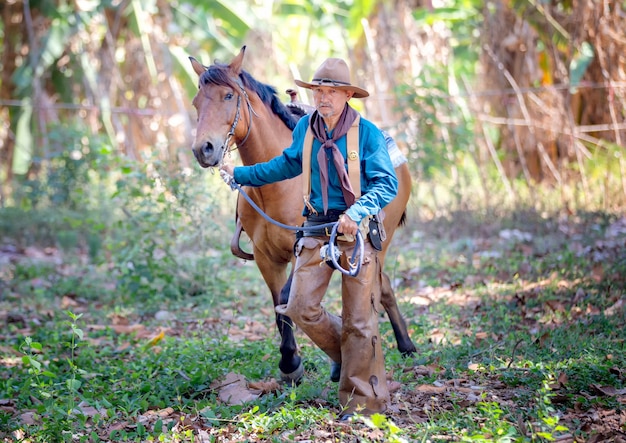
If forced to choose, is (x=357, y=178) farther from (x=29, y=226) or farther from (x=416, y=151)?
(x=29, y=226)

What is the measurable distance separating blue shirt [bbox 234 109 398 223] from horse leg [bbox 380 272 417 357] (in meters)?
1.45

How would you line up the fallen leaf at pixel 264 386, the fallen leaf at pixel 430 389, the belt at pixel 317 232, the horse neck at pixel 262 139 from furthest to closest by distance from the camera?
the horse neck at pixel 262 139 → the fallen leaf at pixel 264 386 → the fallen leaf at pixel 430 389 → the belt at pixel 317 232

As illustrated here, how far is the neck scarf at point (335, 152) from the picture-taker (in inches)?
154

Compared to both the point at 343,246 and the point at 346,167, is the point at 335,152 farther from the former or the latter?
the point at 343,246

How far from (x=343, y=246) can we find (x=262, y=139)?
1.20 m

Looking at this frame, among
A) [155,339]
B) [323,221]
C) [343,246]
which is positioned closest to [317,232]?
[323,221]

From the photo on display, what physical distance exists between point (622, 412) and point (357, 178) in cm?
192

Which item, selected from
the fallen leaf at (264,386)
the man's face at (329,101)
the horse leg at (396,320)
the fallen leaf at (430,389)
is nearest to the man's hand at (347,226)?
the man's face at (329,101)

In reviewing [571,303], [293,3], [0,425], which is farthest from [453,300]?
[293,3]

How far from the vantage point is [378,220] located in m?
4.11

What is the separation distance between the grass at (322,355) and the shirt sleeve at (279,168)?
135 cm

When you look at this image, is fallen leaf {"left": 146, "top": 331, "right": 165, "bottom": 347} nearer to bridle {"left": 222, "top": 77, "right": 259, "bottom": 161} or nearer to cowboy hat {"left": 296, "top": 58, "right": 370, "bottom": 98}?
bridle {"left": 222, "top": 77, "right": 259, "bottom": 161}

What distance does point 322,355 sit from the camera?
17.8ft

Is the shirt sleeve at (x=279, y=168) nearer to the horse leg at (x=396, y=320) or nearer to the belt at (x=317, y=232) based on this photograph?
the belt at (x=317, y=232)
